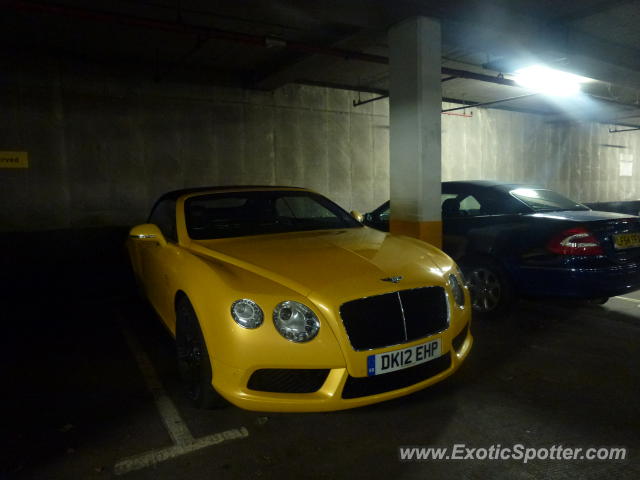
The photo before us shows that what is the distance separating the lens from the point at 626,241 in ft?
12.5

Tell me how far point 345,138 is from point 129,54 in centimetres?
503

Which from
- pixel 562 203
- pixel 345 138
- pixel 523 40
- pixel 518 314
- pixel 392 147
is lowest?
pixel 518 314

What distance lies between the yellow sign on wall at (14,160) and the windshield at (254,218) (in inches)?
222

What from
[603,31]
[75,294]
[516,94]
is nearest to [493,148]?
[516,94]

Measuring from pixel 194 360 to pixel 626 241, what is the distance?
3672mm

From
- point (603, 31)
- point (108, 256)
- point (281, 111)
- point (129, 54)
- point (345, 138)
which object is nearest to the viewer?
point (603, 31)

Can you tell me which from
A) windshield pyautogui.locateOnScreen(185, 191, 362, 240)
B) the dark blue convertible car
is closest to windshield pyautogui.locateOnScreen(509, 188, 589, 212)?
the dark blue convertible car

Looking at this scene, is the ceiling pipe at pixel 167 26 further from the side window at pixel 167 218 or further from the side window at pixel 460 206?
the side window at pixel 460 206

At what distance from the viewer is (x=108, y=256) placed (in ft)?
27.2

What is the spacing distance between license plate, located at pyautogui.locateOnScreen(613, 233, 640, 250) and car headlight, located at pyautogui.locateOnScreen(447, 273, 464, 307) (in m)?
1.95

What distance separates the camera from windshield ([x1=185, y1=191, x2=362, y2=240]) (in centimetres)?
329

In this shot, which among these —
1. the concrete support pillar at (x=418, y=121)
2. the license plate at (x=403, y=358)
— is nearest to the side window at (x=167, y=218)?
the license plate at (x=403, y=358)

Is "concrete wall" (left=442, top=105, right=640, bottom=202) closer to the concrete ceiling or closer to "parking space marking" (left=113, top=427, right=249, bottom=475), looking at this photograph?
the concrete ceiling

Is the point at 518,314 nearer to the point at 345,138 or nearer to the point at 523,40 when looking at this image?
the point at 523,40
